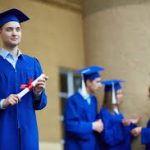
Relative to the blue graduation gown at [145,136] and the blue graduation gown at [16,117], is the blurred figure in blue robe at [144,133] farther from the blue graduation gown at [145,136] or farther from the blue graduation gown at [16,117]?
the blue graduation gown at [16,117]

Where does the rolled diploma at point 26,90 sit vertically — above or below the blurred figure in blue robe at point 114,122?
above

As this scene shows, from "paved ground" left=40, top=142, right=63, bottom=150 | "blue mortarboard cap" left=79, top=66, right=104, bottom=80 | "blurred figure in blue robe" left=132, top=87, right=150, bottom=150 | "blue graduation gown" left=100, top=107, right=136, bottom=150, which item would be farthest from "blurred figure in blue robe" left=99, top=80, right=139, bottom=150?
"paved ground" left=40, top=142, right=63, bottom=150

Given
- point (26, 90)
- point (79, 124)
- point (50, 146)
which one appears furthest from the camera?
point (50, 146)

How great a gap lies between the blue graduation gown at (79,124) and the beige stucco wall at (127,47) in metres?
0.49

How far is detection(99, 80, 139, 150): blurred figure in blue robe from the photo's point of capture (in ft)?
21.7

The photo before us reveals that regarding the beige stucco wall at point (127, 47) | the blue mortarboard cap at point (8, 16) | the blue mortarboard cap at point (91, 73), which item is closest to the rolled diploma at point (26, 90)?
the blue mortarboard cap at point (8, 16)

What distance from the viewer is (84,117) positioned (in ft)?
21.6

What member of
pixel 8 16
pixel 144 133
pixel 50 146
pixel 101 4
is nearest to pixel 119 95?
pixel 144 133

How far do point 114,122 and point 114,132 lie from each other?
0.37 feet

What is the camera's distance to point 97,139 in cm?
668

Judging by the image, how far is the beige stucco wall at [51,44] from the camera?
26.8 feet

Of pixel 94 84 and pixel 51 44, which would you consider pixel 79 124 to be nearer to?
pixel 94 84

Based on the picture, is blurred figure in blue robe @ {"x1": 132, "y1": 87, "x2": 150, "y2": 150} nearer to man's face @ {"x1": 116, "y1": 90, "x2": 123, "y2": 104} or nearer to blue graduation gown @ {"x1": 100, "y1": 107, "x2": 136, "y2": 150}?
blue graduation gown @ {"x1": 100, "y1": 107, "x2": 136, "y2": 150}

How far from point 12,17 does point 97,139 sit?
7.96ft
